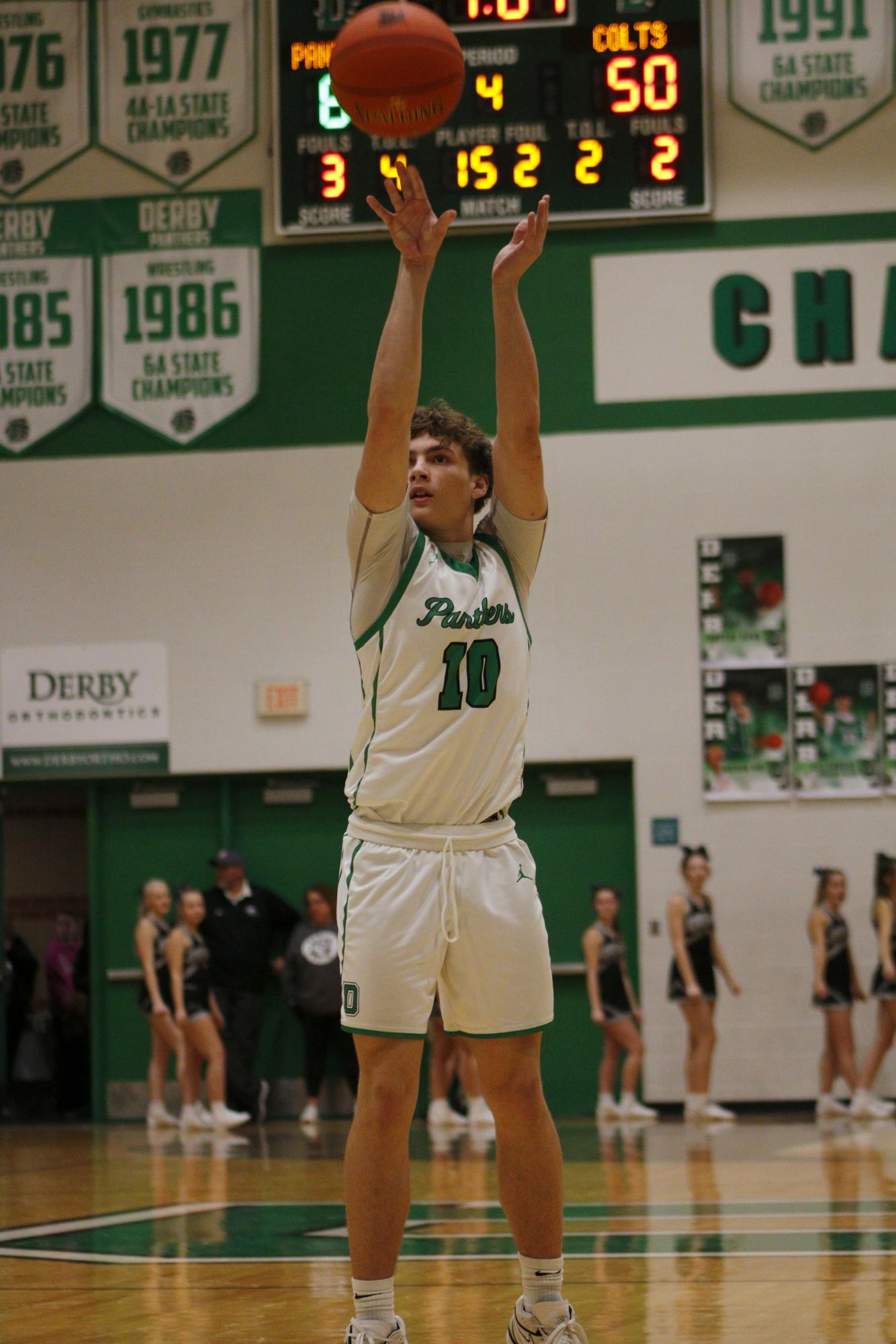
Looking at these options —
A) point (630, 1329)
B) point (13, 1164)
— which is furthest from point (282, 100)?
point (630, 1329)

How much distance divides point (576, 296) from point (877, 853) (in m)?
5.51

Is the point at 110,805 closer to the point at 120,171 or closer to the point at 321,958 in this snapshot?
the point at 321,958

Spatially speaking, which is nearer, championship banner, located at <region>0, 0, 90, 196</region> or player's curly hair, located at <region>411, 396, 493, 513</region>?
player's curly hair, located at <region>411, 396, 493, 513</region>

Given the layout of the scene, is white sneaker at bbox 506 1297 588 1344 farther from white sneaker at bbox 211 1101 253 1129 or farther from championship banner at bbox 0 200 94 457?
championship banner at bbox 0 200 94 457

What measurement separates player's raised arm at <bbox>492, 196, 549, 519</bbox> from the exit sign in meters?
10.7

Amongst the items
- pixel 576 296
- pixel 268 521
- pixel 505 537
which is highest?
pixel 576 296

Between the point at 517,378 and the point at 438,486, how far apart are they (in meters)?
0.33

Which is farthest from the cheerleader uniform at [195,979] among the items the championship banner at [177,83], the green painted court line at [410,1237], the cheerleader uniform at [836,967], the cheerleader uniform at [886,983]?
the championship banner at [177,83]

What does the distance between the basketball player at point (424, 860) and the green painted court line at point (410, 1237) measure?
6.29ft

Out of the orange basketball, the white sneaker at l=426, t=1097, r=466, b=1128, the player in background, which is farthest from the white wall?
the orange basketball

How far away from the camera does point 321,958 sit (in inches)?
553

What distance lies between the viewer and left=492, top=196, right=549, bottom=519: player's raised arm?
13.6 feet

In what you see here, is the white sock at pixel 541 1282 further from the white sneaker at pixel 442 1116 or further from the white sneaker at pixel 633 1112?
the white sneaker at pixel 633 1112

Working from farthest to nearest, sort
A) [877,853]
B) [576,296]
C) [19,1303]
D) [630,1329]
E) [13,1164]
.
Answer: [576,296], [877,853], [13,1164], [19,1303], [630,1329]
